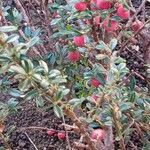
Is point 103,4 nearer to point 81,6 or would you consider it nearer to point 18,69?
point 81,6

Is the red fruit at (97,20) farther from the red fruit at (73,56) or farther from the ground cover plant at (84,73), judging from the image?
the red fruit at (73,56)

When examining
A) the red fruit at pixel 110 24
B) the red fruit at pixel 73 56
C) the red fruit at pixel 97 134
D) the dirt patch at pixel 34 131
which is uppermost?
the red fruit at pixel 110 24

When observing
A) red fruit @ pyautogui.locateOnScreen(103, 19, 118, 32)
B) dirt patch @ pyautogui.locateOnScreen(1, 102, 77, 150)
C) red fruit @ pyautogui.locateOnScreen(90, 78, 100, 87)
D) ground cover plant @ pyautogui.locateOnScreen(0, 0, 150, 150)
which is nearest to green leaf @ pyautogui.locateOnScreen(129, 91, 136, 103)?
ground cover plant @ pyautogui.locateOnScreen(0, 0, 150, 150)

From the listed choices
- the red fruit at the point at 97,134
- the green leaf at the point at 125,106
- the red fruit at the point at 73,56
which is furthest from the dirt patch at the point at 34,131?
the green leaf at the point at 125,106

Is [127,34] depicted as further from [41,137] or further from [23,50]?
[41,137]

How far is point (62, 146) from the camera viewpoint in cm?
217

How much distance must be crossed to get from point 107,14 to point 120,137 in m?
0.42

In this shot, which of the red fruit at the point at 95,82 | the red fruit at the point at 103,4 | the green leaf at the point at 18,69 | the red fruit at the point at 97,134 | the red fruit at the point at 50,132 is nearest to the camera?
the green leaf at the point at 18,69

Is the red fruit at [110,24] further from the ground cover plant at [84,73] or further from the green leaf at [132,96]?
the green leaf at [132,96]

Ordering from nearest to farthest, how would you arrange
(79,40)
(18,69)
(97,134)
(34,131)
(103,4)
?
1. (18,69)
2. (103,4)
3. (79,40)
4. (97,134)
5. (34,131)

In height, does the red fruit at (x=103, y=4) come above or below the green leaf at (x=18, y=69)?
above

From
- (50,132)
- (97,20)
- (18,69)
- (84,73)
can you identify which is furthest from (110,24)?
(50,132)

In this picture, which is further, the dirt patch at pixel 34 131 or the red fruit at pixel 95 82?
the dirt patch at pixel 34 131

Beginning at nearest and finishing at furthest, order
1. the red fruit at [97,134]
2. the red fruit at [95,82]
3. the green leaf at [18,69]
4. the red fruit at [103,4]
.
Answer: the green leaf at [18,69], the red fruit at [103,4], the red fruit at [95,82], the red fruit at [97,134]
